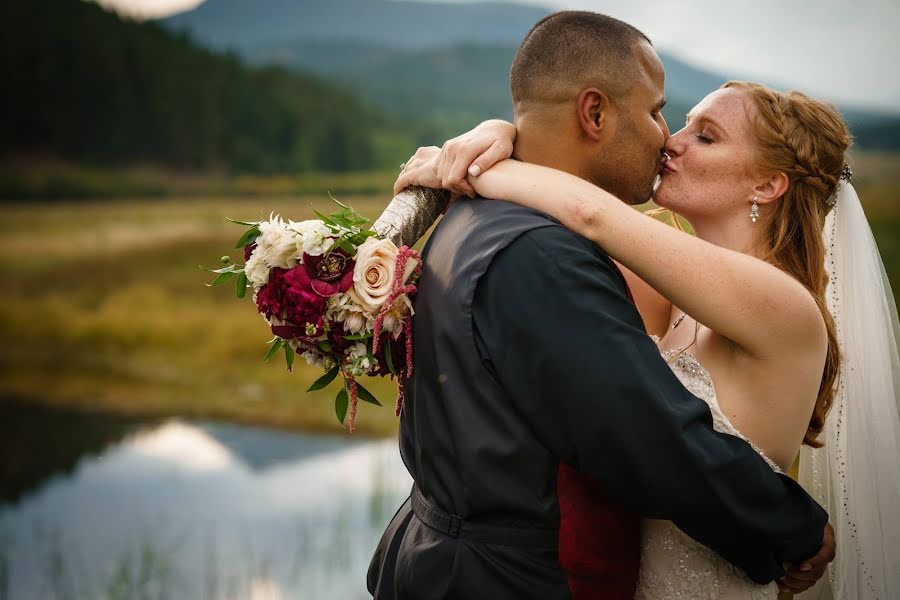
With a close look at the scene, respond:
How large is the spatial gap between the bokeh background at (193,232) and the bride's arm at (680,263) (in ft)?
20.4

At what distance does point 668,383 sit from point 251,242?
127 cm

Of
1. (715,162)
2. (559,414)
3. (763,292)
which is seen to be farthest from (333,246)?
(715,162)

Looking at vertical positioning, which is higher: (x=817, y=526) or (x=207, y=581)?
(x=817, y=526)

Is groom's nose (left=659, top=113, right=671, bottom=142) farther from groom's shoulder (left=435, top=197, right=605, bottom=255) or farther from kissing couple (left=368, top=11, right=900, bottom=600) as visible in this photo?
groom's shoulder (left=435, top=197, right=605, bottom=255)

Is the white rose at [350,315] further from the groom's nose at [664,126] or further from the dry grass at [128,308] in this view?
the dry grass at [128,308]

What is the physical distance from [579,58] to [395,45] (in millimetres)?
25436

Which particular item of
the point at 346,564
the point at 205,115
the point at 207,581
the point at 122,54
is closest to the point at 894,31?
the point at 346,564

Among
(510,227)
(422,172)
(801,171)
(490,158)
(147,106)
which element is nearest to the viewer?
(510,227)

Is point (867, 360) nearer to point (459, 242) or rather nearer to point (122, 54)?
point (459, 242)

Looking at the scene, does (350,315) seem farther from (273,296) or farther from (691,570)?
(691,570)

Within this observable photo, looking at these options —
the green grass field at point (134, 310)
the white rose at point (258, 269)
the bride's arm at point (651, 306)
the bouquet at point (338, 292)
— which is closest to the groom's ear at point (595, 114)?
the bouquet at point (338, 292)

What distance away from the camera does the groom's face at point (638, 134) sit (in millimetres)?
2447

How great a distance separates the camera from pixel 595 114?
2414mm

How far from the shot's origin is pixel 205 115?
21.7 metres
